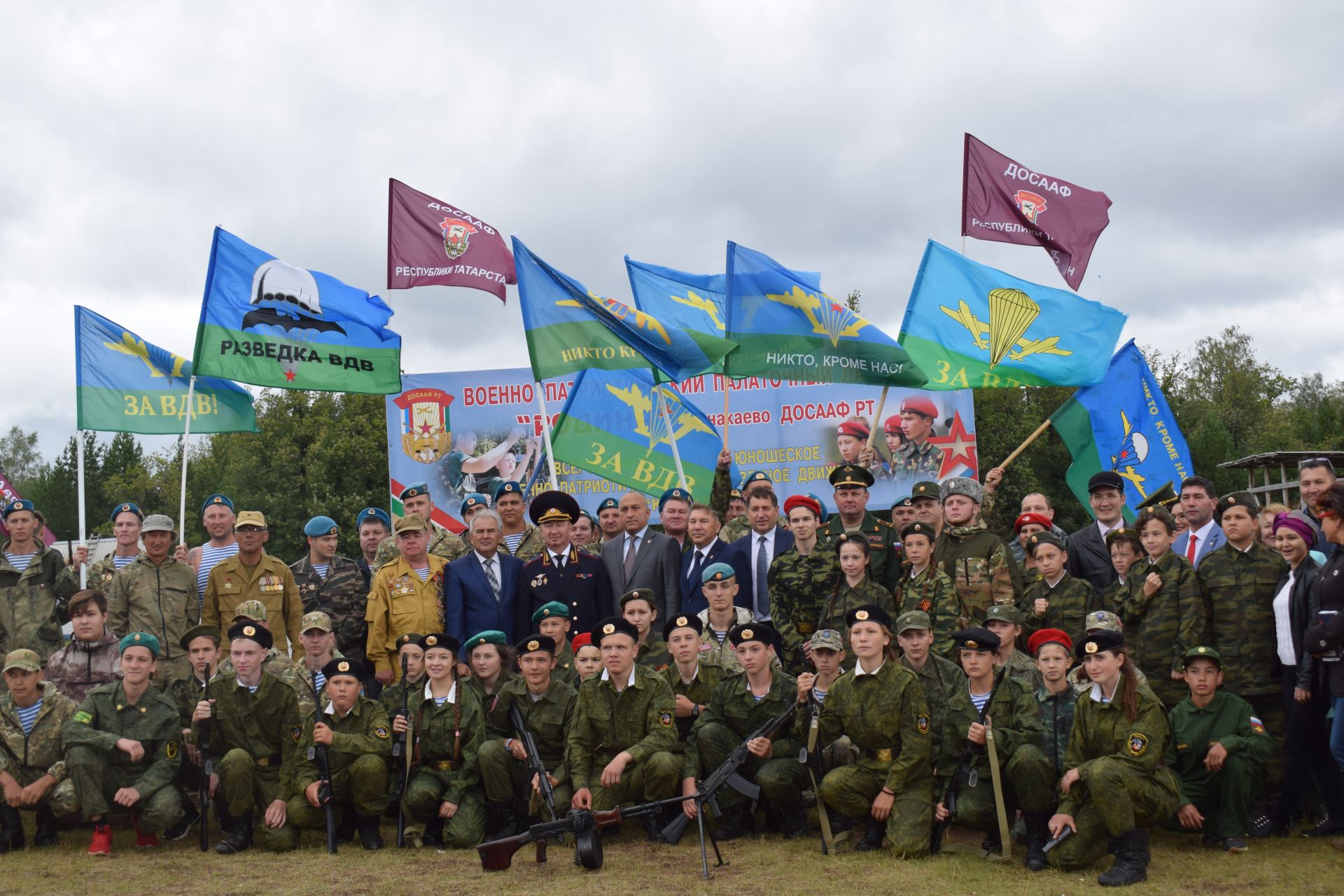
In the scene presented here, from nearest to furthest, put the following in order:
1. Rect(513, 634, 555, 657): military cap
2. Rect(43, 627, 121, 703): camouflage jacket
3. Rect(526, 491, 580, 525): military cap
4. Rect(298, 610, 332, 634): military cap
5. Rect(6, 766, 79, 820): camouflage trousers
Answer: Rect(6, 766, 79, 820): camouflage trousers, Rect(513, 634, 555, 657): military cap, Rect(298, 610, 332, 634): military cap, Rect(43, 627, 121, 703): camouflage jacket, Rect(526, 491, 580, 525): military cap

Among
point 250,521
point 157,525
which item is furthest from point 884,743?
point 157,525

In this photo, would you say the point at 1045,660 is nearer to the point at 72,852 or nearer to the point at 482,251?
the point at 72,852

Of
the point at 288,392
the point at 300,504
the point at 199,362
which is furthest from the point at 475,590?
the point at 288,392

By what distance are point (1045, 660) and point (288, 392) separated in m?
33.5

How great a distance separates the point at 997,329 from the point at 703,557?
4556mm

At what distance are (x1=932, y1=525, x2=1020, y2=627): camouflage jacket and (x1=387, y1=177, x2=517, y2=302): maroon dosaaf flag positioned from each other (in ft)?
23.0

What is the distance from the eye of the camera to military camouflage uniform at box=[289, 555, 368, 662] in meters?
9.65

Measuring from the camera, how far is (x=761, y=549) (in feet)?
30.5

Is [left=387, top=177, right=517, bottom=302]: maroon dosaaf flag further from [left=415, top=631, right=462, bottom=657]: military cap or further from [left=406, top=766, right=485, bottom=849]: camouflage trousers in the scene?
[left=406, top=766, right=485, bottom=849]: camouflage trousers

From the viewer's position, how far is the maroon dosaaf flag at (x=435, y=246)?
1329cm

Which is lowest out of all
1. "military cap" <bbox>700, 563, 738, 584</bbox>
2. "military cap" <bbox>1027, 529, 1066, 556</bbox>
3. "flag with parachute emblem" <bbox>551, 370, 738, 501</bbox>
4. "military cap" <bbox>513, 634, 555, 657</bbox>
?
"military cap" <bbox>513, 634, 555, 657</bbox>

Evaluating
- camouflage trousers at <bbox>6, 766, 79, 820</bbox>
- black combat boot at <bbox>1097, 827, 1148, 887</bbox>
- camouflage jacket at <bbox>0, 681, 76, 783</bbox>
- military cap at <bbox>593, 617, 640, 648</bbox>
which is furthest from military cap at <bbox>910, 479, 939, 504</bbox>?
camouflage trousers at <bbox>6, 766, 79, 820</bbox>

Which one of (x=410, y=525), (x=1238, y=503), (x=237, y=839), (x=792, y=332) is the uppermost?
(x=792, y=332)

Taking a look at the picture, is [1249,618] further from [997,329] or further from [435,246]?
[435,246]
